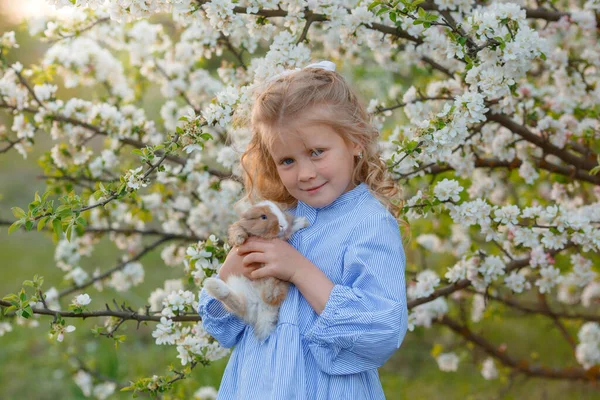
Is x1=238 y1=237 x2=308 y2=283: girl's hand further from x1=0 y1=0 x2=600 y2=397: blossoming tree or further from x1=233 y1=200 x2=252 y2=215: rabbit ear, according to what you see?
x1=0 y1=0 x2=600 y2=397: blossoming tree

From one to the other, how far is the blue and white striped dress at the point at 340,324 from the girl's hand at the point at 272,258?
0.07 m

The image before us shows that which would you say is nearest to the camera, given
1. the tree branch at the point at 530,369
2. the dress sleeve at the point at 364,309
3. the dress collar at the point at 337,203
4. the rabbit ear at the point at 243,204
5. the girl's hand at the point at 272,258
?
the dress sleeve at the point at 364,309

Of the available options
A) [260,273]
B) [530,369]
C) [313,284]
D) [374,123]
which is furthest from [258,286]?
[530,369]

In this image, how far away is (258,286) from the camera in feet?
6.13

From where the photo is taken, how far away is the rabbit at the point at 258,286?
1.82 m

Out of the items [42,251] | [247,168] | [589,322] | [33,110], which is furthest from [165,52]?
[42,251]

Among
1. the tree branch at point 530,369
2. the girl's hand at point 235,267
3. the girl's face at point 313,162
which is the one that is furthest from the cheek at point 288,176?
the tree branch at point 530,369

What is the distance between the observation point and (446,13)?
2.80m

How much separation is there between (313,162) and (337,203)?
16 centimetres

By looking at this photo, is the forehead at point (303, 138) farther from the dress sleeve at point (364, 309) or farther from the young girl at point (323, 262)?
the dress sleeve at point (364, 309)

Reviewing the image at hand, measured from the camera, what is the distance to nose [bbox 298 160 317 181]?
1831mm

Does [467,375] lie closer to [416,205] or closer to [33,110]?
[416,205]

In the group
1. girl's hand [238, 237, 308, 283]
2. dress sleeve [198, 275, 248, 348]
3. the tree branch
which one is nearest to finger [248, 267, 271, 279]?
girl's hand [238, 237, 308, 283]

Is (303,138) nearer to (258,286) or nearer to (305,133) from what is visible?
(305,133)
